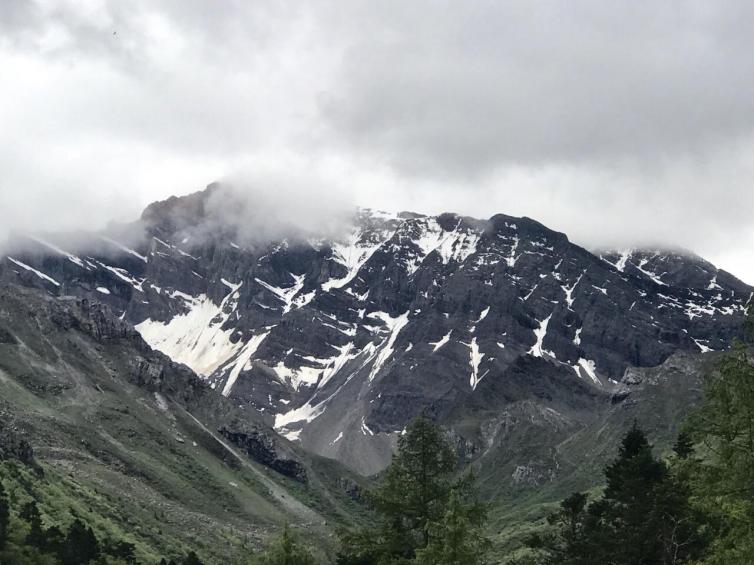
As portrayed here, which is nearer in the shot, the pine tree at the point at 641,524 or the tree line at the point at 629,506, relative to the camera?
the tree line at the point at 629,506

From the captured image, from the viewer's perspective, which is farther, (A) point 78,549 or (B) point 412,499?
(A) point 78,549

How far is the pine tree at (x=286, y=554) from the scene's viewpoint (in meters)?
39.3

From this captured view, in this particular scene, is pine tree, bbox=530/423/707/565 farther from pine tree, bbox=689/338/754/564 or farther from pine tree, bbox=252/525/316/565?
pine tree, bbox=252/525/316/565

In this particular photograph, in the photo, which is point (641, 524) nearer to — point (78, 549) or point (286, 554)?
point (286, 554)

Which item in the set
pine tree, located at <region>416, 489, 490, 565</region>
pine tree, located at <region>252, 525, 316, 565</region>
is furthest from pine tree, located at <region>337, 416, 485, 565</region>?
pine tree, located at <region>252, 525, 316, 565</region>

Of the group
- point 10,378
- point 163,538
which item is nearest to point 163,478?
point 10,378

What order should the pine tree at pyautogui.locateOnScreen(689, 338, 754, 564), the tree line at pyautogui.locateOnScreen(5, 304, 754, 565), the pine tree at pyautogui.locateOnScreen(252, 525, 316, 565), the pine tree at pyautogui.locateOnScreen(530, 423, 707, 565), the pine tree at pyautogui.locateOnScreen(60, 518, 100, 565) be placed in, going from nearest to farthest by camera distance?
the pine tree at pyautogui.locateOnScreen(689, 338, 754, 564)
the tree line at pyautogui.locateOnScreen(5, 304, 754, 565)
the pine tree at pyautogui.locateOnScreen(530, 423, 707, 565)
the pine tree at pyautogui.locateOnScreen(252, 525, 316, 565)
the pine tree at pyautogui.locateOnScreen(60, 518, 100, 565)

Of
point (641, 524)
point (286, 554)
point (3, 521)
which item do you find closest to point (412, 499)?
point (286, 554)

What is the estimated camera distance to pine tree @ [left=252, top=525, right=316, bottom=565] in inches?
1549

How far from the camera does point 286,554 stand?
39.3 m

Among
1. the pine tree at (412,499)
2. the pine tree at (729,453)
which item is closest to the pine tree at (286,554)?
the pine tree at (412,499)

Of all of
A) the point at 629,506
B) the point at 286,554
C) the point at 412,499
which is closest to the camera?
the point at 412,499

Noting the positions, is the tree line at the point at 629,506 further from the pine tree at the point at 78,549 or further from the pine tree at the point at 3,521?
the pine tree at the point at 78,549

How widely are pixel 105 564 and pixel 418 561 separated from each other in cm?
4774
